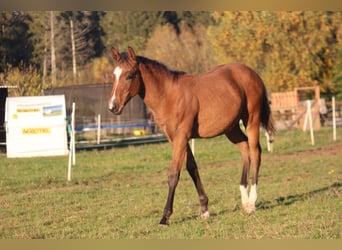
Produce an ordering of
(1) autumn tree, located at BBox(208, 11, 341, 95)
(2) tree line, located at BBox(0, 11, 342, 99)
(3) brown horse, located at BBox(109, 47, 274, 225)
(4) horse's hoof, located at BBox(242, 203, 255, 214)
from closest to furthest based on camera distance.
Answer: (3) brown horse, located at BBox(109, 47, 274, 225)
(4) horse's hoof, located at BBox(242, 203, 255, 214)
(2) tree line, located at BBox(0, 11, 342, 99)
(1) autumn tree, located at BBox(208, 11, 341, 95)

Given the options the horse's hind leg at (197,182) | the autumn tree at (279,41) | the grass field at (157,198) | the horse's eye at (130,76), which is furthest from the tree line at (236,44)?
the horse's eye at (130,76)

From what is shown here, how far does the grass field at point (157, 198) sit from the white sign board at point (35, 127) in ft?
4.50

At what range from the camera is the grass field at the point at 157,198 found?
18.0 ft

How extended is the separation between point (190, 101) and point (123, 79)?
964mm

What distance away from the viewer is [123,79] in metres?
5.77

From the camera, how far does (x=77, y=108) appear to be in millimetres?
25875

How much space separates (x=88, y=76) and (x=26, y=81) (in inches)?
318

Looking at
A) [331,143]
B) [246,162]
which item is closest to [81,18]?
[331,143]

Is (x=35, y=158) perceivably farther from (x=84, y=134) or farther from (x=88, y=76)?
(x=88, y=76)

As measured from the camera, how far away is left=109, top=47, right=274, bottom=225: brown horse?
589 cm

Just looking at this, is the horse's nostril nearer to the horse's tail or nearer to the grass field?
the grass field

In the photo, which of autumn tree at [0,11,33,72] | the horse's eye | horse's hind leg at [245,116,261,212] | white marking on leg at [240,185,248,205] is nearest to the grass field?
white marking on leg at [240,185,248,205]

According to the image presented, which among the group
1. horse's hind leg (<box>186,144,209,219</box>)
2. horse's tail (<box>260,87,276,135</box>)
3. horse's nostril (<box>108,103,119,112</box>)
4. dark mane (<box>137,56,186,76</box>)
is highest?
dark mane (<box>137,56,186,76</box>)

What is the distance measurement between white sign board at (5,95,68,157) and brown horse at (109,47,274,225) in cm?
1178
